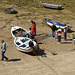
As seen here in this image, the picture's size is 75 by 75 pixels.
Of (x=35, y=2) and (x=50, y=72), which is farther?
(x=35, y=2)

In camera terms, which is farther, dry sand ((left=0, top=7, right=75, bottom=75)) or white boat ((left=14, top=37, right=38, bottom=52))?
white boat ((left=14, top=37, right=38, bottom=52))

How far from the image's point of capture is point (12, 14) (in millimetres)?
24922

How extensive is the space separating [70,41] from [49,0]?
52.2ft

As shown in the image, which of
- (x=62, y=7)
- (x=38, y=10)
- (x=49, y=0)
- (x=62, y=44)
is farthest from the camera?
(x=49, y=0)

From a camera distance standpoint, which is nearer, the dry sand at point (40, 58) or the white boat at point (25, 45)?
the dry sand at point (40, 58)

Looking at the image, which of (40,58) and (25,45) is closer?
(40,58)

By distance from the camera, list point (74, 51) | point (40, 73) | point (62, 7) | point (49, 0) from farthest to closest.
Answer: point (49, 0) → point (62, 7) → point (74, 51) → point (40, 73)

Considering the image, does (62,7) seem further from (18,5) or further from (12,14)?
(12,14)

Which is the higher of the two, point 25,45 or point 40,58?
point 25,45

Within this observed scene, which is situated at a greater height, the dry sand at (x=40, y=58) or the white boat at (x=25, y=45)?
the white boat at (x=25, y=45)

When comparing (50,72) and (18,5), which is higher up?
(18,5)

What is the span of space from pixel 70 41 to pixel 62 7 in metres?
13.1

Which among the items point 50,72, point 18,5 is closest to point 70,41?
point 50,72

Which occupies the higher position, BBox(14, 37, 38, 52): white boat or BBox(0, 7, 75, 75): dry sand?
BBox(14, 37, 38, 52): white boat
